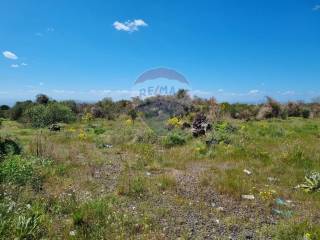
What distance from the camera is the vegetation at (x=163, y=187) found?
4824mm

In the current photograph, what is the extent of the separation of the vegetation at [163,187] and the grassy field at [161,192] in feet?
0.06

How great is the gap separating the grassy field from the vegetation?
0.02m

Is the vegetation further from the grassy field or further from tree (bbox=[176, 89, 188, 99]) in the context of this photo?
tree (bbox=[176, 89, 188, 99])

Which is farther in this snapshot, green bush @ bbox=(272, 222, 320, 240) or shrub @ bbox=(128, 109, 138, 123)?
shrub @ bbox=(128, 109, 138, 123)

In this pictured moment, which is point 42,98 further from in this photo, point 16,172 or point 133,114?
point 16,172

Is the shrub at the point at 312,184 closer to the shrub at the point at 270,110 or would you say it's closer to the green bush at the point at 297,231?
the green bush at the point at 297,231

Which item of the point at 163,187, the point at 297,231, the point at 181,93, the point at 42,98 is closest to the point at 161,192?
the point at 163,187

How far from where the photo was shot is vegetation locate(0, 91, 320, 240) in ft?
15.8

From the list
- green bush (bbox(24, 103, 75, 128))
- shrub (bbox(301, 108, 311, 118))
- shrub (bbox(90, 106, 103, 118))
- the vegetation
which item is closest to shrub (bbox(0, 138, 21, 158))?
the vegetation

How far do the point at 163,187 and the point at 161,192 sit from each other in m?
0.26

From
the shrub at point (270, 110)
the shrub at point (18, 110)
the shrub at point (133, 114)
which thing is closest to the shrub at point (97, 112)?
the shrub at point (133, 114)

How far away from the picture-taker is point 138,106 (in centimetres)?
2175

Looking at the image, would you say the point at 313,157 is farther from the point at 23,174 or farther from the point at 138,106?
the point at 138,106

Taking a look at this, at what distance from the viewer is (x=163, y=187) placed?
6926 millimetres
